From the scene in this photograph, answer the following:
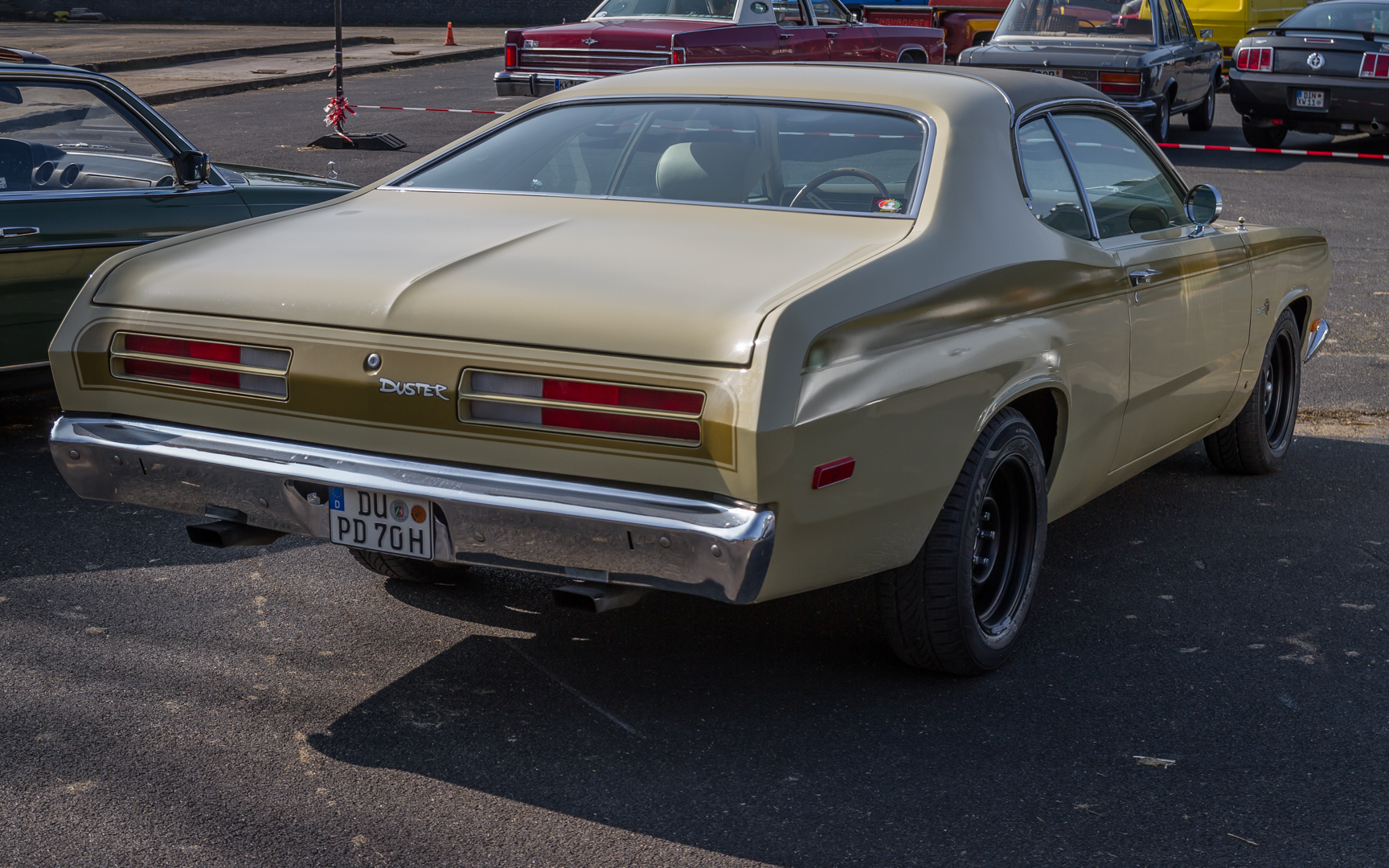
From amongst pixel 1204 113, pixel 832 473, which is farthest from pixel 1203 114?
pixel 832 473

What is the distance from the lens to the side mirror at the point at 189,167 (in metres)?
6.08

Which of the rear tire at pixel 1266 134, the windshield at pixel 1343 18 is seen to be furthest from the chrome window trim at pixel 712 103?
the rear tire at pixel 1266 134

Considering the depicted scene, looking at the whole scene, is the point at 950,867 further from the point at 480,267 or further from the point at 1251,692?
the point at 480,267

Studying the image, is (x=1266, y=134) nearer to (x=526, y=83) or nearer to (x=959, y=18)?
(x=959, y=18)

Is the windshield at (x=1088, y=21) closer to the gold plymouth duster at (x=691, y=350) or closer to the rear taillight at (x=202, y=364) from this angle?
the gold plymouth duster at (x=691, y=350)

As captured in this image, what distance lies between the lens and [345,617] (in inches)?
163

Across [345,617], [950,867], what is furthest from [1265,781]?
[345,617]

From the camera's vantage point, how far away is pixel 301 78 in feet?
72.1

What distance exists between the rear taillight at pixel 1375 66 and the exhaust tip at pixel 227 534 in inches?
522

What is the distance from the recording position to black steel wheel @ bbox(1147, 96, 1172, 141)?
1420cm

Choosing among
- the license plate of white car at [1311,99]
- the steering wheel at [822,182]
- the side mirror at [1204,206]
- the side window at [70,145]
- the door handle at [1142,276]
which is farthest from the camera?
the license plate of white car at [1311,99]

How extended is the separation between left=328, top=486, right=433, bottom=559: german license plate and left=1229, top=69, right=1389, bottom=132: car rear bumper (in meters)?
13.3

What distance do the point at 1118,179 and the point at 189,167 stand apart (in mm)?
3785

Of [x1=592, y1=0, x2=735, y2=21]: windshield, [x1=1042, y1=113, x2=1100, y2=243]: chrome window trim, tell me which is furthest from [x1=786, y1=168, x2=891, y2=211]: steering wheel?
[x1=592, y1=0, x2=735, y2=21]: windshield
